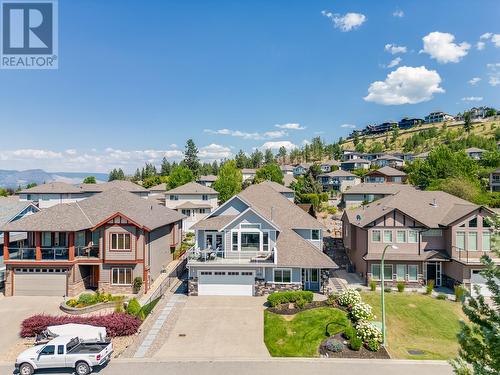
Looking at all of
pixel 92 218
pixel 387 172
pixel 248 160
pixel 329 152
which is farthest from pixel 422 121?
pixel 92 218

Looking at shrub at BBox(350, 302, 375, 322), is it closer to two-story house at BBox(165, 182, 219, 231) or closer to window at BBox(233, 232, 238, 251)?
window at BBox(233, 232, 238, 251)

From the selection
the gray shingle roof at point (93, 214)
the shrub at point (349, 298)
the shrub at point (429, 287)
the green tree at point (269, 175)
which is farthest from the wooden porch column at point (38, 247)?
the green tree at point (269, 175)

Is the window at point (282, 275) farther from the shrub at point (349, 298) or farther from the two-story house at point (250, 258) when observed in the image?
the shrub at point (349, 298)

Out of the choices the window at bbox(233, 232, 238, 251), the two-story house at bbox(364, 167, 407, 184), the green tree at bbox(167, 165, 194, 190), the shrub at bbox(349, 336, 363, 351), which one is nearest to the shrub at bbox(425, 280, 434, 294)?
the shrub at bbox(349, 336, 363, 351)

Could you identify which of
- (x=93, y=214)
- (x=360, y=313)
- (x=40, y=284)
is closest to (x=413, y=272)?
(x=360, y=313)

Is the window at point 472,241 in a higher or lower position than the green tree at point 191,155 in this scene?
lower

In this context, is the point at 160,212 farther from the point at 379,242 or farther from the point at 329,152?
→ the point at 329,152
